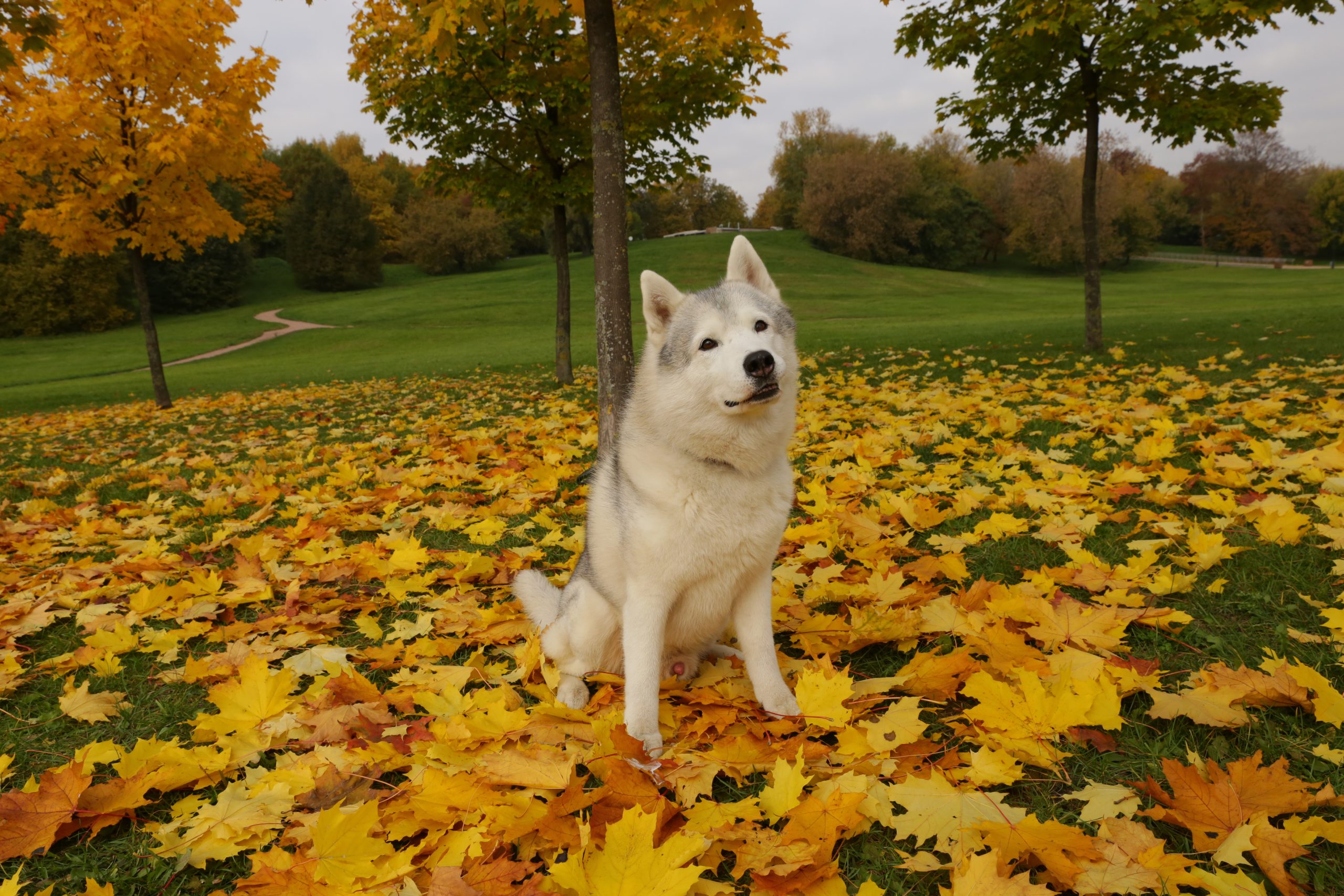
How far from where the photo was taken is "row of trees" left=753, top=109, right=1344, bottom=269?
188 ft

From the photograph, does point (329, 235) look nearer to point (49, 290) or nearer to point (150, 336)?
point (49, 290)

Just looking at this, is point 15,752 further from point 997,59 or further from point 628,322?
point 997,59

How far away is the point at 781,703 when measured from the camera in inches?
105

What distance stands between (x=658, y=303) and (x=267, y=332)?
41385 millimetres

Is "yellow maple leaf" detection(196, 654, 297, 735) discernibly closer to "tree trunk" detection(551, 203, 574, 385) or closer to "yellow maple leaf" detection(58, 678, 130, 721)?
"yellow maple leaf" detection(58, 678, 130, 721)

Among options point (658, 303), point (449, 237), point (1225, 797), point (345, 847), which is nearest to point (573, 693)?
point (345, 847)

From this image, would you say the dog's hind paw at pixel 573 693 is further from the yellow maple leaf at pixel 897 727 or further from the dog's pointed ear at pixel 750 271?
the dog's pointed ear at pixel 750 271

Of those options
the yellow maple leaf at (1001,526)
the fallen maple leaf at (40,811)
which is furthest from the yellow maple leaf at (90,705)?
the yellow maple leaf at (1001,526)

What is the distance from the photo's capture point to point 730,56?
1155 cm

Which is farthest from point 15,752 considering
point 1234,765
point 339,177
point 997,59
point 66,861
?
point 339,177

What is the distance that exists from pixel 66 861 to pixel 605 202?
546cm

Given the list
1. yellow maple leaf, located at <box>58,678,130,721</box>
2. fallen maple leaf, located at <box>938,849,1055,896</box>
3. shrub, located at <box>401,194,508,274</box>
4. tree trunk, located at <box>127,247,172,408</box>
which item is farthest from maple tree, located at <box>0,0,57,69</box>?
shrub, located at <box>401,194,508,274</box>

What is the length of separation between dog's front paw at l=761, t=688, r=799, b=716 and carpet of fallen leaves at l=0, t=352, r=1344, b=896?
0.06 m

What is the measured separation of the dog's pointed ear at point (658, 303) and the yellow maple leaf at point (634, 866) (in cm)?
183
